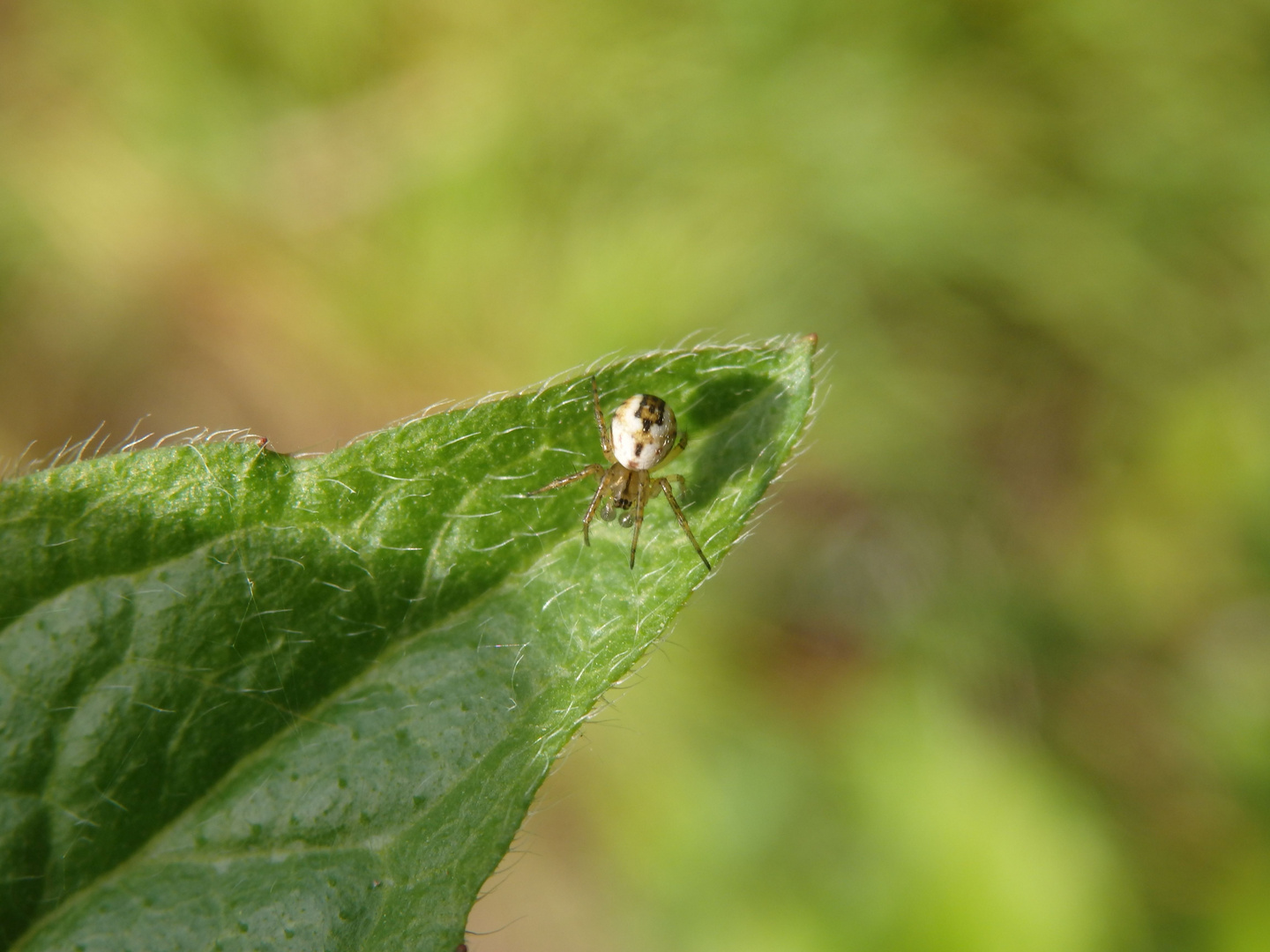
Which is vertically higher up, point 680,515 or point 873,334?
point 680,515

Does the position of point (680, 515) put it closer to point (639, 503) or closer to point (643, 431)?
point (639, 503)

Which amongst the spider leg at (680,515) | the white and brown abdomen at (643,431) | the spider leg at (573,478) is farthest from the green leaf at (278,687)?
the white and brown abdomen at (643,431)

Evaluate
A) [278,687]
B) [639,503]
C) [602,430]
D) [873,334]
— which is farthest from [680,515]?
[873,334]

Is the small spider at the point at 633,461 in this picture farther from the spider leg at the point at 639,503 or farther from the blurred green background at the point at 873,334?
the blurred green background at the point at 873,334

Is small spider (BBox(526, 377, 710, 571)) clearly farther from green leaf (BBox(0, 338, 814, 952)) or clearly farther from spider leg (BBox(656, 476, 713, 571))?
green leaf (BBox(0, 338, 814, 952))

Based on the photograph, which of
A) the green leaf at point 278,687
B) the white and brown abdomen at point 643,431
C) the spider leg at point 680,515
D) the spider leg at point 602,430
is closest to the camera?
the green leaf at point 278,687

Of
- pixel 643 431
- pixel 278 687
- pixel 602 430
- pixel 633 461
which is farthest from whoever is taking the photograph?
pixel 633 461

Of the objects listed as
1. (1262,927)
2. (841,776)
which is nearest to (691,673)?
(841,776)
